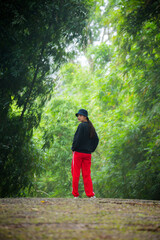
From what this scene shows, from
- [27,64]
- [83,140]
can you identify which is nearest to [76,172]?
[83,140]

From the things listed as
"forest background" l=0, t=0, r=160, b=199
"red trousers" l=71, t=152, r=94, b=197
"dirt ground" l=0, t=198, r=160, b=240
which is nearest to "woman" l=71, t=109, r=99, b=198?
"red trousers" l=71, t=152, r=94, b=197

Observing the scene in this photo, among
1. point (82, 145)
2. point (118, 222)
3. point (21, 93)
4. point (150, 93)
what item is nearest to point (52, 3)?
point (21, 93)

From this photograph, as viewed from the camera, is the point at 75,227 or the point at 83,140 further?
the point at 83,140

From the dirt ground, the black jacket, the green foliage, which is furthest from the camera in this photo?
the green foliage

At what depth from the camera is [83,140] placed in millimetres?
5004

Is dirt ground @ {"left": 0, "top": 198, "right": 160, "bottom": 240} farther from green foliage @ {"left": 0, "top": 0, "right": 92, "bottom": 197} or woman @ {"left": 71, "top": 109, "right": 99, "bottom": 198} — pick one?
green foliage @ {"left": 0, "top": 0, "right": 92, "bottom": 197}

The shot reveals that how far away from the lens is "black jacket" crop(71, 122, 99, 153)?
193 inches

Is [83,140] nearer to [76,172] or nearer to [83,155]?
[83,155]

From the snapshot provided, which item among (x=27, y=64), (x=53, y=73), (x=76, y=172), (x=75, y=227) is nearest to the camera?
(x=75, y=227)

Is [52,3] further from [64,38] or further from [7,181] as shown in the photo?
[7,181]

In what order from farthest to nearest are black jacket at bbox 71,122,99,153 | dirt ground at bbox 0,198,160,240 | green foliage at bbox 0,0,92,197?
green foliage at bbox 0,0,92,197
black jacket at bbox 71,122,99,153
dirt ground at bbox 0,198,160,240

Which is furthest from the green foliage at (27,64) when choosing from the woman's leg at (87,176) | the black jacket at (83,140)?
the woman's leg at (87,176)

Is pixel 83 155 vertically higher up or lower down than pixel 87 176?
higher up

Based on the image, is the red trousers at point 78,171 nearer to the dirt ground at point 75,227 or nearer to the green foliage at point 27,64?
the green foliage at point 27,64
